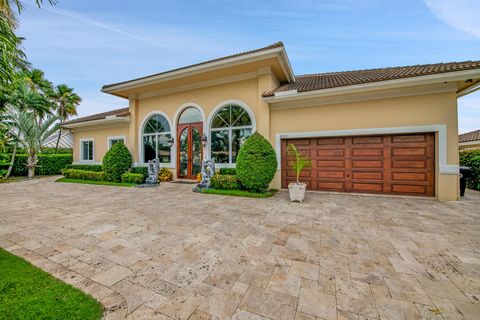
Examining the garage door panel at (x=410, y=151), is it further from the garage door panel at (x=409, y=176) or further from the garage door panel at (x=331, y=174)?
the garage door panel at (x=331, y=174)

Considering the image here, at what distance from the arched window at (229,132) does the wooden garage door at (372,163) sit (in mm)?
2228

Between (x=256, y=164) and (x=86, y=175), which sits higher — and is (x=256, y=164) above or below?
above

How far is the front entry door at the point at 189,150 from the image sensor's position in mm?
9648

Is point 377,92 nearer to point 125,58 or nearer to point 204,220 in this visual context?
point 204,220

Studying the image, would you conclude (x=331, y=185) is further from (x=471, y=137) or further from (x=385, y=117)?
(x=471, y=137)

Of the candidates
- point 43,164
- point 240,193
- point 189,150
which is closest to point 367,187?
point 240,193

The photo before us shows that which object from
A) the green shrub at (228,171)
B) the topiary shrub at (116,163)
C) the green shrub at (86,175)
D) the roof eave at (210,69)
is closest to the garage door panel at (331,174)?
the green shrub at (228,171)

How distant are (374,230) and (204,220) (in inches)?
141

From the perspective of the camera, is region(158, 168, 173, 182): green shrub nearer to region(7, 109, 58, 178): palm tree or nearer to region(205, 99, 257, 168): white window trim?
region(205, 99, 257, 168): white window trim

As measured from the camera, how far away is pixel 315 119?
7523mm

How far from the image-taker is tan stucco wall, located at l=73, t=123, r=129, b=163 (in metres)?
11.8

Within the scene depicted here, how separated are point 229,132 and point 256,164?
2.74m

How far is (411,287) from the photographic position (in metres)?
2.11

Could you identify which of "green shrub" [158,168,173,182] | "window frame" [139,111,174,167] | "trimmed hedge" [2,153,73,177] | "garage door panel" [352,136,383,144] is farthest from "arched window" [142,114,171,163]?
"trimmed hedge" [2,153,73,177]
